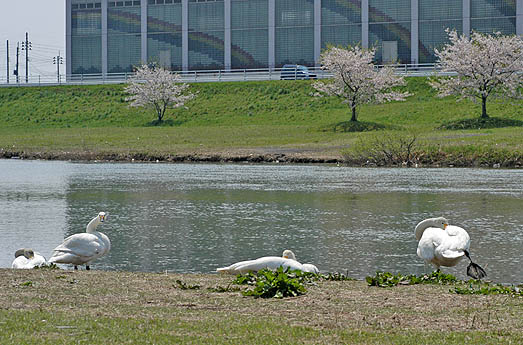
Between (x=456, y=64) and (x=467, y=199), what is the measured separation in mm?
37779

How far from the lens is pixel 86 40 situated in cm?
9912

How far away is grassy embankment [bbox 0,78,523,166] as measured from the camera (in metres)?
44.1

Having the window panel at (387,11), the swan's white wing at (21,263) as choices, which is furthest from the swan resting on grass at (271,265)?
the window panel at (387,11)

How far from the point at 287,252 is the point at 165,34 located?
85.5m

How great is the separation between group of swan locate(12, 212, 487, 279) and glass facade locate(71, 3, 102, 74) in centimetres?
8658

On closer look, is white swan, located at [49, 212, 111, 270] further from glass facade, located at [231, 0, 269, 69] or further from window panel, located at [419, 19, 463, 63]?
glass facade, located at [231, 0, 269, 69]

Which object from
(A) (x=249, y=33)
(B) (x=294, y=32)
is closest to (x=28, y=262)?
(B) (x=294, y=32)

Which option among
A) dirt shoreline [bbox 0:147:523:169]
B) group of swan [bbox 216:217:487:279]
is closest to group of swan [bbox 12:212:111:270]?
group of swan [bbox 216:217:487:279]

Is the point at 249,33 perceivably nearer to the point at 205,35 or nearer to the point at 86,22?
the point at 205,35

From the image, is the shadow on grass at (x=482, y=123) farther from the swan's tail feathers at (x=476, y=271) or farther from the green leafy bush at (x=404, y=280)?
the swan's tail feathers at (x=476, y=271)

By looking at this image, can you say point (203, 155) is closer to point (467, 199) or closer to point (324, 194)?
point (324, 194)

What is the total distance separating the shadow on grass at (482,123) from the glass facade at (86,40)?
51638 millimetres

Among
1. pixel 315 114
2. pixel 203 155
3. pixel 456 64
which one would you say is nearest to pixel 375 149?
pixel 203 155

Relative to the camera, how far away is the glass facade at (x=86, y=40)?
98.4 metres
